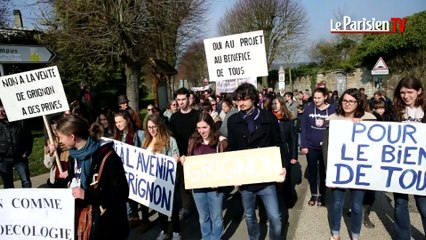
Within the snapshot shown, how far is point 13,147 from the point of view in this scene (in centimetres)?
612

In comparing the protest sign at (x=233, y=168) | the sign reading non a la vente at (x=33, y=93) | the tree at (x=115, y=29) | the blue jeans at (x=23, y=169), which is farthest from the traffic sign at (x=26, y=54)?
the tree at (x=115, y=29)

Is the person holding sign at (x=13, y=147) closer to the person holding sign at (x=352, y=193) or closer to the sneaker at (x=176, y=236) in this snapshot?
the sneaker at (x=176, y=236)

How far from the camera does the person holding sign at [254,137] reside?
3768 mm

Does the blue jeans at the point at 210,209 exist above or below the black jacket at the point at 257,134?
below

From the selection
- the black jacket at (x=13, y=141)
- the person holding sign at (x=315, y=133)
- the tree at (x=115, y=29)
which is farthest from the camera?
the tree at (x=115, y=29)

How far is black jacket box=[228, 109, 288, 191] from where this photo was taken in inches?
150

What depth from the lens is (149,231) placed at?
16.9ft

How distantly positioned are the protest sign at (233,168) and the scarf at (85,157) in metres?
1.41

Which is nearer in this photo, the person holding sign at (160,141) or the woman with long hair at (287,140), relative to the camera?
the person holding sign at (160,141)

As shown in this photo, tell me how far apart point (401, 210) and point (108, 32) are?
14.1 metres

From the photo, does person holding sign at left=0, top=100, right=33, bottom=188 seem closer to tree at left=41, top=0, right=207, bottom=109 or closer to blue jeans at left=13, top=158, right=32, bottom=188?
blue jeans at left=13, top=158, right=32, bottom=188

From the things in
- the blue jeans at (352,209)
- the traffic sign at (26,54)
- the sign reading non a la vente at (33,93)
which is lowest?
the blue jeans at (352,209)

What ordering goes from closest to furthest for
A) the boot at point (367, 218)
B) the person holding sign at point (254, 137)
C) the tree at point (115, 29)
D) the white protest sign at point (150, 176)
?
the person holding sign at point (254, 137), the white protest sign at point (150, 176), the boot at point (367, 218), the tree at point (115, 29)

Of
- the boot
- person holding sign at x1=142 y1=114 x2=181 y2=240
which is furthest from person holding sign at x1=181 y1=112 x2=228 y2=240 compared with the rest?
the boot
